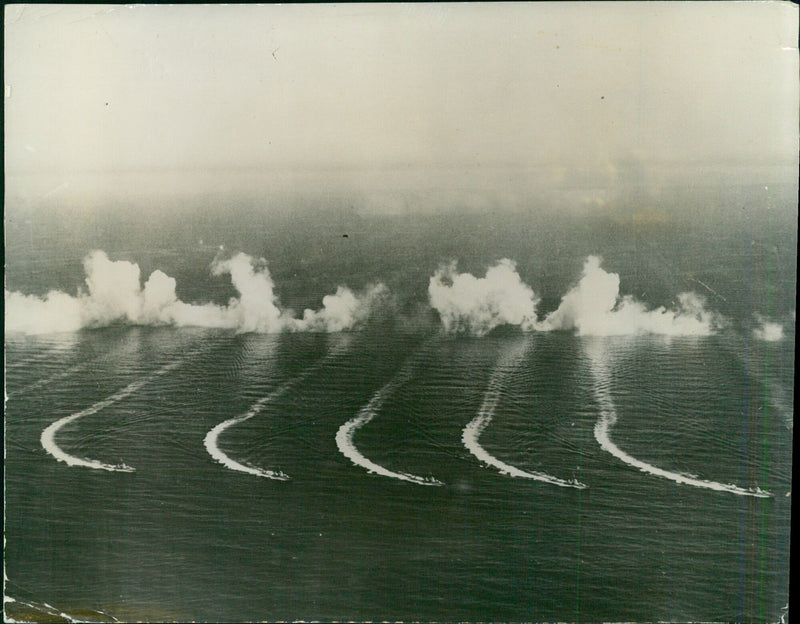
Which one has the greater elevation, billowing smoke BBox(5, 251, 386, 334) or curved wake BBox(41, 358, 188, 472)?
billowing smoke BBox(5, 251, 386, 334)

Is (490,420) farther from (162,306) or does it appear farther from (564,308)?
(162,306)

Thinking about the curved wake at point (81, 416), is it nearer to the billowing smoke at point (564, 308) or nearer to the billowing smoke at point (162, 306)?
the billowing smoke at point (162, 306)

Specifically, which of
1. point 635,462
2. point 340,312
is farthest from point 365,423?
point 635,462

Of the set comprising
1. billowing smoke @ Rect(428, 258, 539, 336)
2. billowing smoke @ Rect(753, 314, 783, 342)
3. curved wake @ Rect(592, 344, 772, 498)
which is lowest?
curved wake @ Rect(592, 344, 772, 498)

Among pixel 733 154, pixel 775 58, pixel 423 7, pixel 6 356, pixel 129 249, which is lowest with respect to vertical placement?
pixel 6 356

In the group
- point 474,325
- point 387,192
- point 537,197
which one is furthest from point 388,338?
point 537,197

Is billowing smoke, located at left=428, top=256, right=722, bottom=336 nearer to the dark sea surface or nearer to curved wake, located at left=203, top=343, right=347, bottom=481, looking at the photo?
the dark sea surface

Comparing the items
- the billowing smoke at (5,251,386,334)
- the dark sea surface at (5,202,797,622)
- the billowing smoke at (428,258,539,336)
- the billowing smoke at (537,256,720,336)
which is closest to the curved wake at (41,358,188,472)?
the dark sea surface at (5,202,797,622)

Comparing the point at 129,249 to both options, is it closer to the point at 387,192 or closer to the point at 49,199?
the point at 49,199
